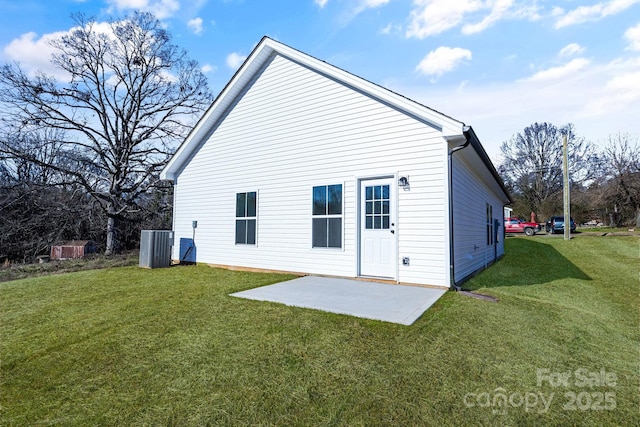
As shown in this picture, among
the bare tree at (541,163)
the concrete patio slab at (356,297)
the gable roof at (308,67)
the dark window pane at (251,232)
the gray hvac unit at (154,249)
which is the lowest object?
the concrete patio slab at (356,297)

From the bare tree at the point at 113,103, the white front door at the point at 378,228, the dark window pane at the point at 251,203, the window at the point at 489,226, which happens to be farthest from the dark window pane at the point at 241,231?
the bare tree at the point at 113,103

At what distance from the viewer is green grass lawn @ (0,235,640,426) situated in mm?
1946

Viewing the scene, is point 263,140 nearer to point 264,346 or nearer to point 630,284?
point 264,346

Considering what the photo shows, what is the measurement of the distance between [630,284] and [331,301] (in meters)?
7.82

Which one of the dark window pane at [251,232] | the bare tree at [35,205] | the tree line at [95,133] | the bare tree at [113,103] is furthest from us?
the bare tree at [113,103]

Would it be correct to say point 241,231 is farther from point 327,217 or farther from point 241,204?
point 327,217

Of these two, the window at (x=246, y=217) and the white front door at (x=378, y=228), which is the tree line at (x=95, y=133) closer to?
the window at (x=246, y=217)

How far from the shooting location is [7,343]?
3.01 meters

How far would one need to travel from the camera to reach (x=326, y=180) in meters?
6.62

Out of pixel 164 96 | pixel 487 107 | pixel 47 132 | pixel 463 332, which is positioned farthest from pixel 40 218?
pixel 487 107

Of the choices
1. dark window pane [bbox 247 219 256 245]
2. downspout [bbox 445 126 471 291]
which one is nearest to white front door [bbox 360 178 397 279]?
downspout [bbox 445 126 471 291]

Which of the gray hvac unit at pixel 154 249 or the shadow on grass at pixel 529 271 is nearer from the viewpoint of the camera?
the shadow on grass at pixel 529 271

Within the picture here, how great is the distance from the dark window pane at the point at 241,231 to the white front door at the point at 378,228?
340 centimetres

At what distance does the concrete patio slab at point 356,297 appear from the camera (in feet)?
12.5
